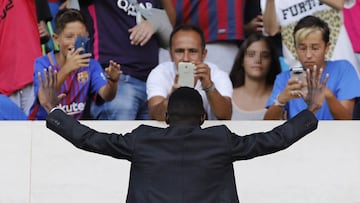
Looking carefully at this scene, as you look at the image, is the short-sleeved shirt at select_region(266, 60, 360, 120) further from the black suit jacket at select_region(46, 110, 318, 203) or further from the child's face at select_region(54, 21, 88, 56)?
the black suit jacket at select_region(46, 110, 318, 203)

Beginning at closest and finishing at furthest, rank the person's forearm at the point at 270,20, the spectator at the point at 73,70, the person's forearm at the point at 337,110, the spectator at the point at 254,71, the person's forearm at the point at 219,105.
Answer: the person's forearm at the point at 219,105
the person's forearm at the point at 337,110
the spectator at the point at 73,70
the spectator at the point at 254,71
the person's forearm at the point at 270,20

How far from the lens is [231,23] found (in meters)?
8.47

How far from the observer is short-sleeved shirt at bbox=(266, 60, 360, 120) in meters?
7.95

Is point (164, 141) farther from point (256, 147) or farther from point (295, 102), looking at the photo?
point (295, 102)

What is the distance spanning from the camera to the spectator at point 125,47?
8.16 metres

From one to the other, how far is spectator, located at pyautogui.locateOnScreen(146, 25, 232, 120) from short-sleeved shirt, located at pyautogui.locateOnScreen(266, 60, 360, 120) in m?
0.46

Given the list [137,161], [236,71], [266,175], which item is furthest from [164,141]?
[236,71]

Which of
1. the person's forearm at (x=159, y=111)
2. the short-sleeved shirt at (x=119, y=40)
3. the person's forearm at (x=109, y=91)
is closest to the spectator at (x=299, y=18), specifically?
the short-sleeved shirt at (x=119, y=40)

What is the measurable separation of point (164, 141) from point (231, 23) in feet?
10.2

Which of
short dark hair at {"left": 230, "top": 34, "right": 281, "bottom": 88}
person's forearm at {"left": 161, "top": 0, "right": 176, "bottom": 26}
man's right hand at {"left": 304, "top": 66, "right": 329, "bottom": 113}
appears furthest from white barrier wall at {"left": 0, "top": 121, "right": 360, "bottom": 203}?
man's right hand at {"left": 304, "top": 66, "right": 329, "bottom": 113}

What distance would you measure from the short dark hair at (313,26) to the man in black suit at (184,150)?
8.46 feet

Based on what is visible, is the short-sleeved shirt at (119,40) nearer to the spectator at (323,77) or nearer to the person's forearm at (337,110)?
the spectator at (323,77)

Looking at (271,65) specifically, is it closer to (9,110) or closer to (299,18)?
(299,18)

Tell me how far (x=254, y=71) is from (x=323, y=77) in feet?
1.84
